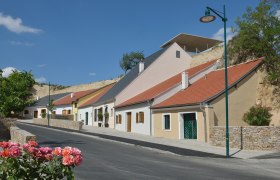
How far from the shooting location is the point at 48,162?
471cm

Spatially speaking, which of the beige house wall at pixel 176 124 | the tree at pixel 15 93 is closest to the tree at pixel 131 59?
the tree at pixel 15 93

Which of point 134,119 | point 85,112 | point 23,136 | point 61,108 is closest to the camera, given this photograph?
point 23,136

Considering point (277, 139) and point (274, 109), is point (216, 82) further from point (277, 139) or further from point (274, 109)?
point (277, 139)

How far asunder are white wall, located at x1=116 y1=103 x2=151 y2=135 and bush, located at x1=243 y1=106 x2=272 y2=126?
1047cm

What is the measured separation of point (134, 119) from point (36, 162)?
100ft

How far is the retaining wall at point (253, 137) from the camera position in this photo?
19484mm

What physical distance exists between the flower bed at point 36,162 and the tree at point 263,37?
74.4ft

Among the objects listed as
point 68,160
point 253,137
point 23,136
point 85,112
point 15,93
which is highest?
point 15,93

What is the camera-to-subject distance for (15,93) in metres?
68.9

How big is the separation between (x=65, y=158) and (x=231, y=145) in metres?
18.1

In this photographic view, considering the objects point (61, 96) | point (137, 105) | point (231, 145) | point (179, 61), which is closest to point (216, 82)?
point (231, 145)

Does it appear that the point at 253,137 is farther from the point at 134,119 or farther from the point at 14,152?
the point at 14,152

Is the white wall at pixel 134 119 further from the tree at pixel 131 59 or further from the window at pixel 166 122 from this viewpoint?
the tree at pixel 131 59

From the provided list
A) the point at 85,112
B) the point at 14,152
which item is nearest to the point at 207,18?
the point at 14,152
